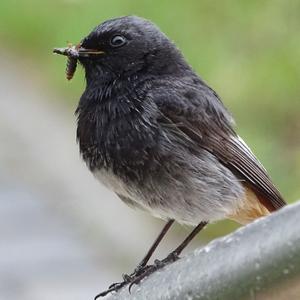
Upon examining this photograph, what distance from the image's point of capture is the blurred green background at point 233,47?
687 centimetres

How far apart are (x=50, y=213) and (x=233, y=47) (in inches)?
61.6

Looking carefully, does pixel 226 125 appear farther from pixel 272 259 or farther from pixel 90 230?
pixel 90 230

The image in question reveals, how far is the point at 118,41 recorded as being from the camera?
4.14 m

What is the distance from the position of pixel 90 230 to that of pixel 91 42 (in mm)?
3442

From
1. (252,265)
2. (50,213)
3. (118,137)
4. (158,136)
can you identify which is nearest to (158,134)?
(158,136)

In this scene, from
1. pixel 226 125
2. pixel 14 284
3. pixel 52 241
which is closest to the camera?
pixel 226 125

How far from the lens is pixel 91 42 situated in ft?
13.6

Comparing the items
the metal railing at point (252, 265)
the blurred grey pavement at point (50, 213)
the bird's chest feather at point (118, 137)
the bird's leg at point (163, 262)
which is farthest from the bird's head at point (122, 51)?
the blurred grey pavement at point (50, 213)

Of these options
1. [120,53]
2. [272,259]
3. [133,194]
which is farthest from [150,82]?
[272,259]

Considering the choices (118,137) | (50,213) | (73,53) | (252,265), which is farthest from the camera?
(50,213)

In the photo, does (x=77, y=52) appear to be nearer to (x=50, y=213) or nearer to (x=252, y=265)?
(x=252, y=265)

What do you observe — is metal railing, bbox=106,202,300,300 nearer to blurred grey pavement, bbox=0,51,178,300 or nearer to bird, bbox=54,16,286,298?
bird, bbox=54,16,286,298

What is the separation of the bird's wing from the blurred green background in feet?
6.80

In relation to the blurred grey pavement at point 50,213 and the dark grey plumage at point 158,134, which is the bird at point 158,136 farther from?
the blurred grey pavement at point 50,213
